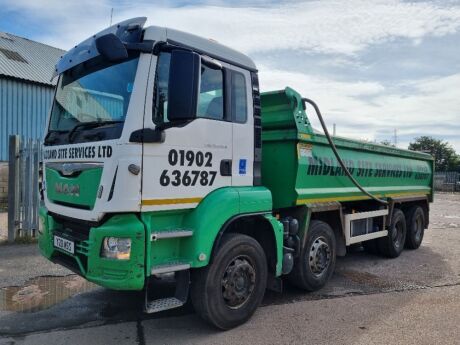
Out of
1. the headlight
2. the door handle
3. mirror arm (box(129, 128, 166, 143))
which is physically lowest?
the headlight

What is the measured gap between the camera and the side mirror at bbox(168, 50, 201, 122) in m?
3.42

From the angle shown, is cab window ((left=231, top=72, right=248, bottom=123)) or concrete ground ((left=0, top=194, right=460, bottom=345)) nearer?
concrete ground ((left=0, top=194, right=460, bottom=345))

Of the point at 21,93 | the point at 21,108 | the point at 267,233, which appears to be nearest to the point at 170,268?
the point at 267,233

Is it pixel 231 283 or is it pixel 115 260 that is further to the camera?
pixel 231 283

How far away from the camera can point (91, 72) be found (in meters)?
4.06

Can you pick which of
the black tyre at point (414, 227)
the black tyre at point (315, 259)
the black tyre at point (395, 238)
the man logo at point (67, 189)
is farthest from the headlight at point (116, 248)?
the black tyre at point (414, 227)

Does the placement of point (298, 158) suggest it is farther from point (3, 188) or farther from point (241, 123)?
point (3, 188)

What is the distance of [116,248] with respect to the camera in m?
3.47

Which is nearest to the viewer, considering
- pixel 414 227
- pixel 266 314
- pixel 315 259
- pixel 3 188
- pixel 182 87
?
pixel 182 87

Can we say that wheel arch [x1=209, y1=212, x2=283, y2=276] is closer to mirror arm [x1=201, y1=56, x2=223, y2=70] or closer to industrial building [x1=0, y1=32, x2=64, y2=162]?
mirror arm [x1=201, y1=56, x2=223, y2=70]

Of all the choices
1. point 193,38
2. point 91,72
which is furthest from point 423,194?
point 91,72

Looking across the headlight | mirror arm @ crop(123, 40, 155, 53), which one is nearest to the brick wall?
the headlight

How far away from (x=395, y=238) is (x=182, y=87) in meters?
6.11

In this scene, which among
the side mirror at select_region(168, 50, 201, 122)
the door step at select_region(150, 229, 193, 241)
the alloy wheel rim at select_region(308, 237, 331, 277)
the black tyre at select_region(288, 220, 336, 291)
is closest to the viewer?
the side mirror at select_region(168, 50, 201, 122)
